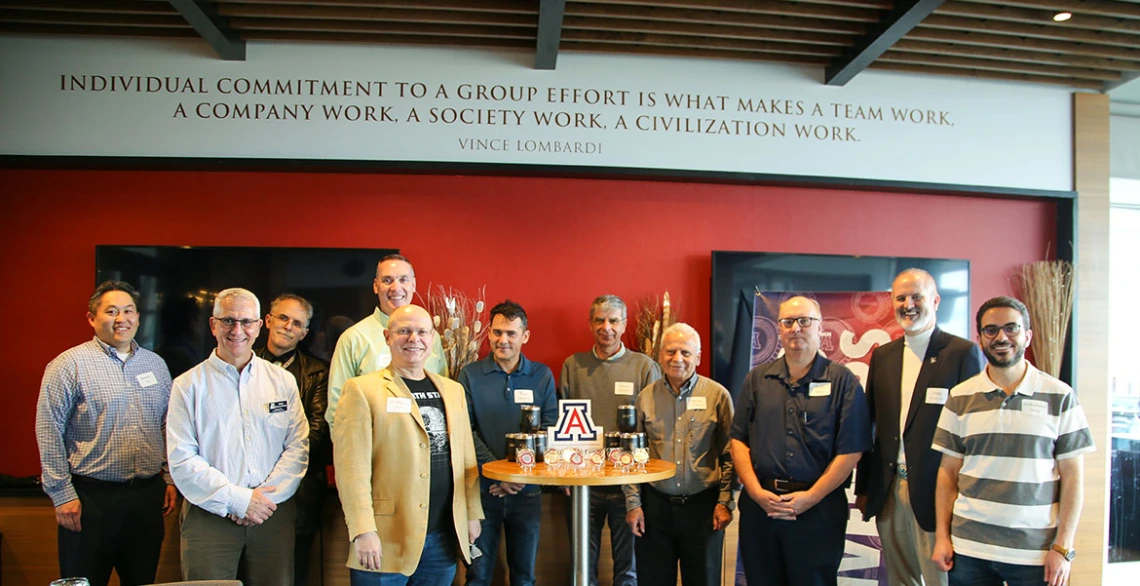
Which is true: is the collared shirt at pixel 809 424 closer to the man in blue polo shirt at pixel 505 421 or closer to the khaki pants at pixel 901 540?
the khaki pants at pixel 901 540

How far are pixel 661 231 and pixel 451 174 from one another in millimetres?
1533

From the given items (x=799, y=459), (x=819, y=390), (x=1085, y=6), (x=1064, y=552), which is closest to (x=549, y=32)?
→ (x=819, y=390)

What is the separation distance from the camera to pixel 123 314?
3.62 meters

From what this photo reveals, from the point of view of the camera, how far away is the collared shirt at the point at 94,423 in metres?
3.45

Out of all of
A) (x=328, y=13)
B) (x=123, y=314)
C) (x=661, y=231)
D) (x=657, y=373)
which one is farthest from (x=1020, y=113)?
(x=123, y=314)

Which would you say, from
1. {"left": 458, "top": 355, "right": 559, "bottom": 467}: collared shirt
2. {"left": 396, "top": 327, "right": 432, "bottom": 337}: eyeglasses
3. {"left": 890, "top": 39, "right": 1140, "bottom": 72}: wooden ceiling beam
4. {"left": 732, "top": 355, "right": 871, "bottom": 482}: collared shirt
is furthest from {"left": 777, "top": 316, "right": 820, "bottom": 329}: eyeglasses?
{"left": 890, "top": 39, "right": 1140, "bottom": 72}: wooden ceiling beam

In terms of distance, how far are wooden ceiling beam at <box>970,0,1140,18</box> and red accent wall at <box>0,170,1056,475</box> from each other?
1484 mm

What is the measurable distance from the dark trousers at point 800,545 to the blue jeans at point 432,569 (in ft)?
4.55

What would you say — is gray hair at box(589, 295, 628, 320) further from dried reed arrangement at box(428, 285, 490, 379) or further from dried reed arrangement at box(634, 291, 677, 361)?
dried reed arrangement at box(428, 285, 490, 379)

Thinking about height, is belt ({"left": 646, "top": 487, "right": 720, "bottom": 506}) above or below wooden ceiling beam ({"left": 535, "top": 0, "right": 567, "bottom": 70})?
below

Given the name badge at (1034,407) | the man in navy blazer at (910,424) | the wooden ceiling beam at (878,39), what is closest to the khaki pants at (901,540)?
the man in navy blazer at (910,424)

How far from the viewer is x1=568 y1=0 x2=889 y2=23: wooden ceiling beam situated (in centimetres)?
435

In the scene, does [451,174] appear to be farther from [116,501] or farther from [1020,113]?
[1020,113]

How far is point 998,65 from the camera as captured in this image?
17.1 ft
